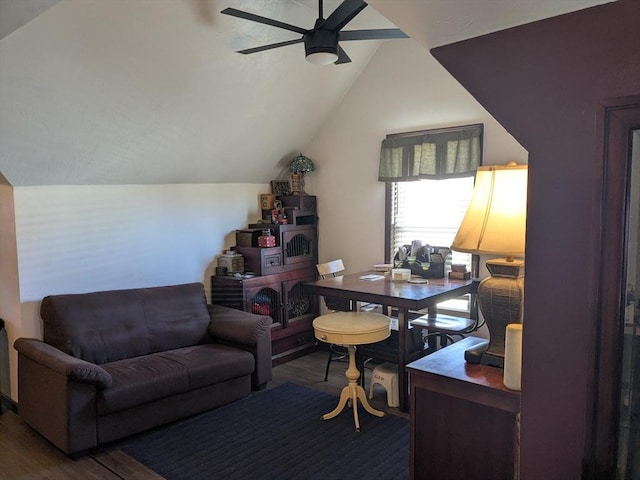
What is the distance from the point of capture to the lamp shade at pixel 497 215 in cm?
171

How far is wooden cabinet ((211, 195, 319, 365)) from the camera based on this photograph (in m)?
4.62

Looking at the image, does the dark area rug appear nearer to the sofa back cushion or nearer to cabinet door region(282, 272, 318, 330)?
the sofa back cushion

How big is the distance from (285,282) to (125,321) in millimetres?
1581

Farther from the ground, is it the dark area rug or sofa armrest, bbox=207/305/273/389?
sofa armrest, bbox=207/305/273/389

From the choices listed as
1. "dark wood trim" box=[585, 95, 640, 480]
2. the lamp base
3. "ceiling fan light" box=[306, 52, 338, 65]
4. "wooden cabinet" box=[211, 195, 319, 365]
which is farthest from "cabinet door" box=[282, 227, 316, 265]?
"dark wood trim" box=[585, 95, 640, 480]

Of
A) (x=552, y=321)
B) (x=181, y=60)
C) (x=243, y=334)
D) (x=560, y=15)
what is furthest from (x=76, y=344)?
(x=560, y=15)

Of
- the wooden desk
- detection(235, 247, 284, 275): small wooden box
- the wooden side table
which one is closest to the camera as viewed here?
the wooden side table

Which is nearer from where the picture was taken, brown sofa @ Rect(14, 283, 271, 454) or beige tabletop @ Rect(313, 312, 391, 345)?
brown sofa @ Rect(14, 283, 271, 454)

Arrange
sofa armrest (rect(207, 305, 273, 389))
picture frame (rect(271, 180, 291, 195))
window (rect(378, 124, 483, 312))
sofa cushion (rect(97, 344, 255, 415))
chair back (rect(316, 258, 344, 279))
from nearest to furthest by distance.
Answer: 1. sofa cushion (rect(97, 344, 255, 415))
2. sofa armrest (rect(207, 305, 273, 389))
3. window (rect(378, 124, 483, 312))
4. chair back (rect(316, 258, 344, 279))
5. picture frame (rect(271, 180, 291, 195))

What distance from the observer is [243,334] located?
3969 millimetres

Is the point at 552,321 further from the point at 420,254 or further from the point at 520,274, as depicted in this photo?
the point at 420,254

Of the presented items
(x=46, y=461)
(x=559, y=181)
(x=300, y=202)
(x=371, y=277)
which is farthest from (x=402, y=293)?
(x=46, y=461)

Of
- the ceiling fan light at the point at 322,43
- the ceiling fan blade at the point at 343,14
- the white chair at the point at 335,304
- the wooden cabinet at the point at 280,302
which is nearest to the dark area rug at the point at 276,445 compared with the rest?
the white chair at the point at 335,304

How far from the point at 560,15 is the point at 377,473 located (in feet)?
8.32
